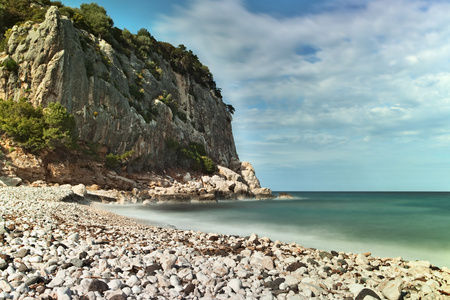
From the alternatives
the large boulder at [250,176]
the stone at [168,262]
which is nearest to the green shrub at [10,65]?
the stone at [168,262]

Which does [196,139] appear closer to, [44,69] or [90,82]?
[90,82]

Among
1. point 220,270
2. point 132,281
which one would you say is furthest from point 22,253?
point 220,270

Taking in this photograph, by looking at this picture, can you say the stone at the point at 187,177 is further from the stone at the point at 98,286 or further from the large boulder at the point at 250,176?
the stone at the point at 98,286

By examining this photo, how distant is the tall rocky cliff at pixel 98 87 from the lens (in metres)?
26.8

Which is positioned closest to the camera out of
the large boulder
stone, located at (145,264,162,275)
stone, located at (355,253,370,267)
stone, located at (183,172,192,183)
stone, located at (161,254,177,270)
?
stone, located at (145,264,162,275)

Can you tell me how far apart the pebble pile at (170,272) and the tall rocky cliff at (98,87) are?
2320cm

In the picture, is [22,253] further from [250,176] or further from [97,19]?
[250,176]

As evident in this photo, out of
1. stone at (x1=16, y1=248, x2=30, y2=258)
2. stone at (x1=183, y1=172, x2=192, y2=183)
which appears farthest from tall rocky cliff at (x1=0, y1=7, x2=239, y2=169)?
stone at (x1=16, y1=248, x2=30, y2=258)

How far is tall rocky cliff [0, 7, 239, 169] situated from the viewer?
26781 millimetres

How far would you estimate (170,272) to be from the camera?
5.26 metres

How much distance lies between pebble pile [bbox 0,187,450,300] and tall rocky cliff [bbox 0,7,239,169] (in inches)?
914

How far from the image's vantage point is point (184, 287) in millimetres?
4746

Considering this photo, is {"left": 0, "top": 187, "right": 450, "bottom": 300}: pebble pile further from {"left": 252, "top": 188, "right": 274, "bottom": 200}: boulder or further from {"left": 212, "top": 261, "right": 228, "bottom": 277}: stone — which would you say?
{"left": 252, "top": 188, "right": 274, "bottom": 200}: boulder

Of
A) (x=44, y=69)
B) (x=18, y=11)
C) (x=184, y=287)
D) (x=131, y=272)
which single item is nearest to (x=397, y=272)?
(x=184, y=287)
